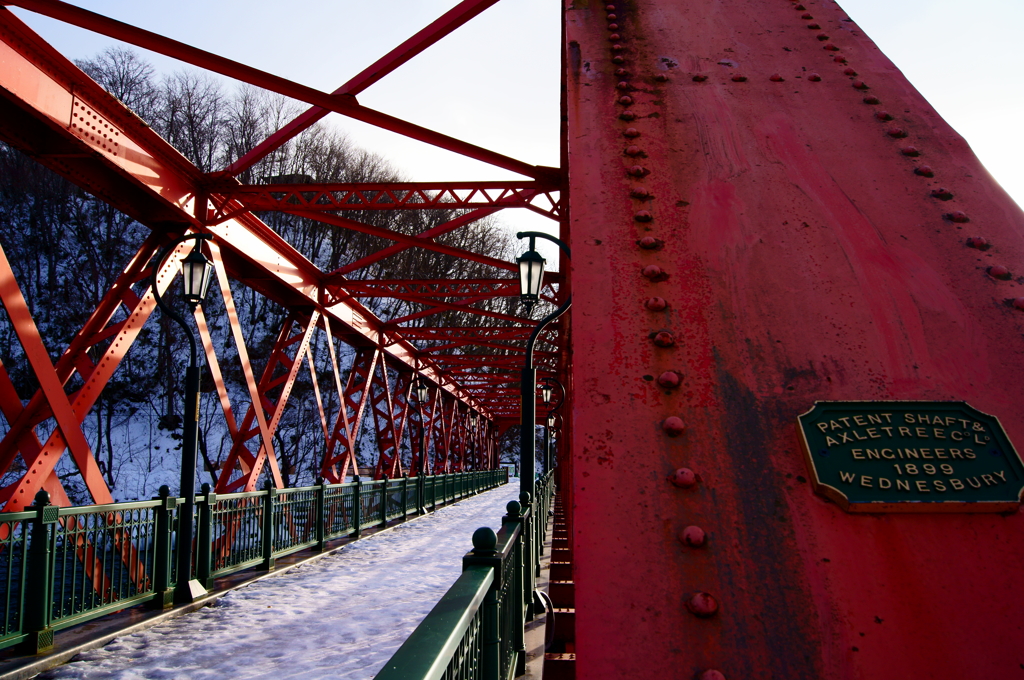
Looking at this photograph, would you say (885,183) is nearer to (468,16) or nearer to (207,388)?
(468,16)

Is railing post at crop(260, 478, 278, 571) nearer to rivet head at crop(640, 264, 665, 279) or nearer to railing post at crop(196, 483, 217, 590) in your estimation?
railing post at crop(196, 483, 217, 590)

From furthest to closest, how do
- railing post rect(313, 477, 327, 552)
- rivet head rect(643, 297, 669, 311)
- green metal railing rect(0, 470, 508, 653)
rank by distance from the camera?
railing post rect(313, 477, 327, 552), green metal railing rect(0, 470, 508, 653), rivet head rect(643, 297, 669, 311)

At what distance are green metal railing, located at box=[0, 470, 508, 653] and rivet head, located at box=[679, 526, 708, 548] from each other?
5.81 meters

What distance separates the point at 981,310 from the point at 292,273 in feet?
42.5

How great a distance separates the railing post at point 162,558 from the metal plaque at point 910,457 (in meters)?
7.58

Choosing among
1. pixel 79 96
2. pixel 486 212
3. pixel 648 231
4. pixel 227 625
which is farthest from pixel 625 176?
pixel 486 212

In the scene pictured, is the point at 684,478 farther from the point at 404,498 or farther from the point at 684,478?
the point at 404,498

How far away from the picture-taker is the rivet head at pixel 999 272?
1.93 metres

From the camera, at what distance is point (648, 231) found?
2.08 metres

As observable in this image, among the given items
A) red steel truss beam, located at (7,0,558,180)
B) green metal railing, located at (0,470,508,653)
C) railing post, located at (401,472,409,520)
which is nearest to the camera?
green metal railing, located at (0,470,508,653)

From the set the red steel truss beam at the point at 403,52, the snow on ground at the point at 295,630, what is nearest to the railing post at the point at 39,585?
the snow on ground at the point at 295,630

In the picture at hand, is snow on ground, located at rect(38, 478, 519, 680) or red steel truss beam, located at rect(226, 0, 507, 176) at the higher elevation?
red steel truss beam, located at rect(226, 0, 507, 176)

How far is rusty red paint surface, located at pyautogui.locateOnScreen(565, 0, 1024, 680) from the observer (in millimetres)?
1428

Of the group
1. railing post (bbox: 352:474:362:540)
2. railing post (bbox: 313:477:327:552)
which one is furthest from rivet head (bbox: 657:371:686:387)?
railing post (bbox: 352:474:362:540)
